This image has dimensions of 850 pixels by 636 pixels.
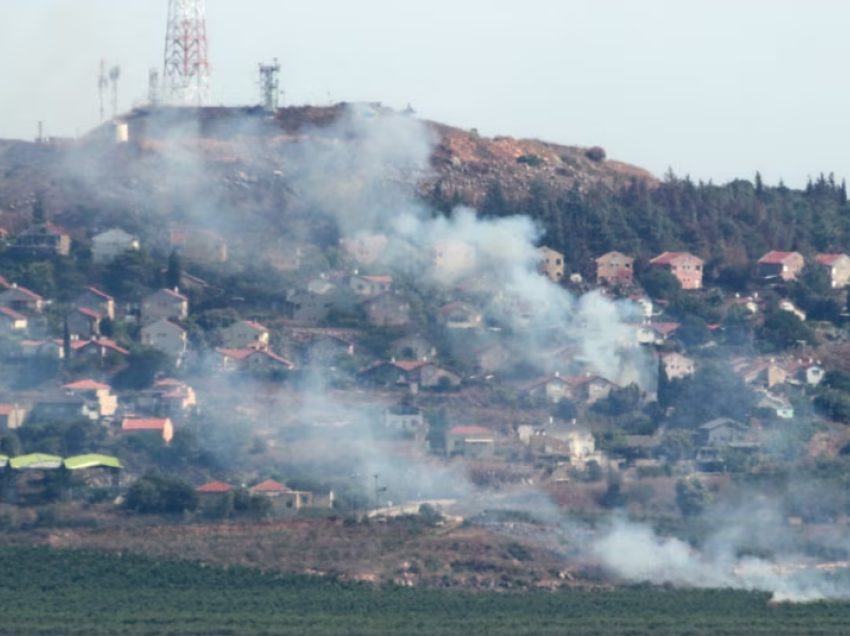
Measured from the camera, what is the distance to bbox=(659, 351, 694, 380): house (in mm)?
69188

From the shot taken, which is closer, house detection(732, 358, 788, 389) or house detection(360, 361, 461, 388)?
house detection(360, 361, 461, 388)

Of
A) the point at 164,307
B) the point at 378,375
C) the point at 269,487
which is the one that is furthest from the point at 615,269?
the point at 269,487

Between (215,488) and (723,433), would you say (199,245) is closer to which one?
(215,488)

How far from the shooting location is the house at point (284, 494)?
194ft

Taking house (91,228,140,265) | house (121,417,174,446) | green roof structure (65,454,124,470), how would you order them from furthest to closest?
house (91,228,140,265), house (121,417,174,446), green roof structure (65,454,124,470)

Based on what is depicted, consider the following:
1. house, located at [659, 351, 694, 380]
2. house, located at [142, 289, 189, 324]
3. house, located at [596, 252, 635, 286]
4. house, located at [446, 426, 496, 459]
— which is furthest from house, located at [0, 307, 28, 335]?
house, located at [596, 252, 635, 286]

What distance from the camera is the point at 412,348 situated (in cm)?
7038

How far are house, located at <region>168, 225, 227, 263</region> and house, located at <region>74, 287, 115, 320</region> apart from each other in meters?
3.71

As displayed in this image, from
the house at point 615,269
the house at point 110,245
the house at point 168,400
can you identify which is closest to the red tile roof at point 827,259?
the house at point 615,269

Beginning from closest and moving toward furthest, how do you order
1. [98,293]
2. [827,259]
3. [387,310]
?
[98,293] < [387,310] < [827,259]

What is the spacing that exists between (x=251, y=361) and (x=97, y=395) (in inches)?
193

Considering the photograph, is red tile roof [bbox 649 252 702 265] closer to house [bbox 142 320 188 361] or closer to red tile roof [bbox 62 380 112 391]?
house [bbox 142 320 188 361]

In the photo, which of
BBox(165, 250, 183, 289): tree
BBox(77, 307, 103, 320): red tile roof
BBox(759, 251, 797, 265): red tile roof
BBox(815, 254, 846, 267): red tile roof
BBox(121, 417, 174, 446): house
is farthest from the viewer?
BBox(815, 254, 846, 267): red tile roof

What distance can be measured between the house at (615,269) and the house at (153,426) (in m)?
17.8
